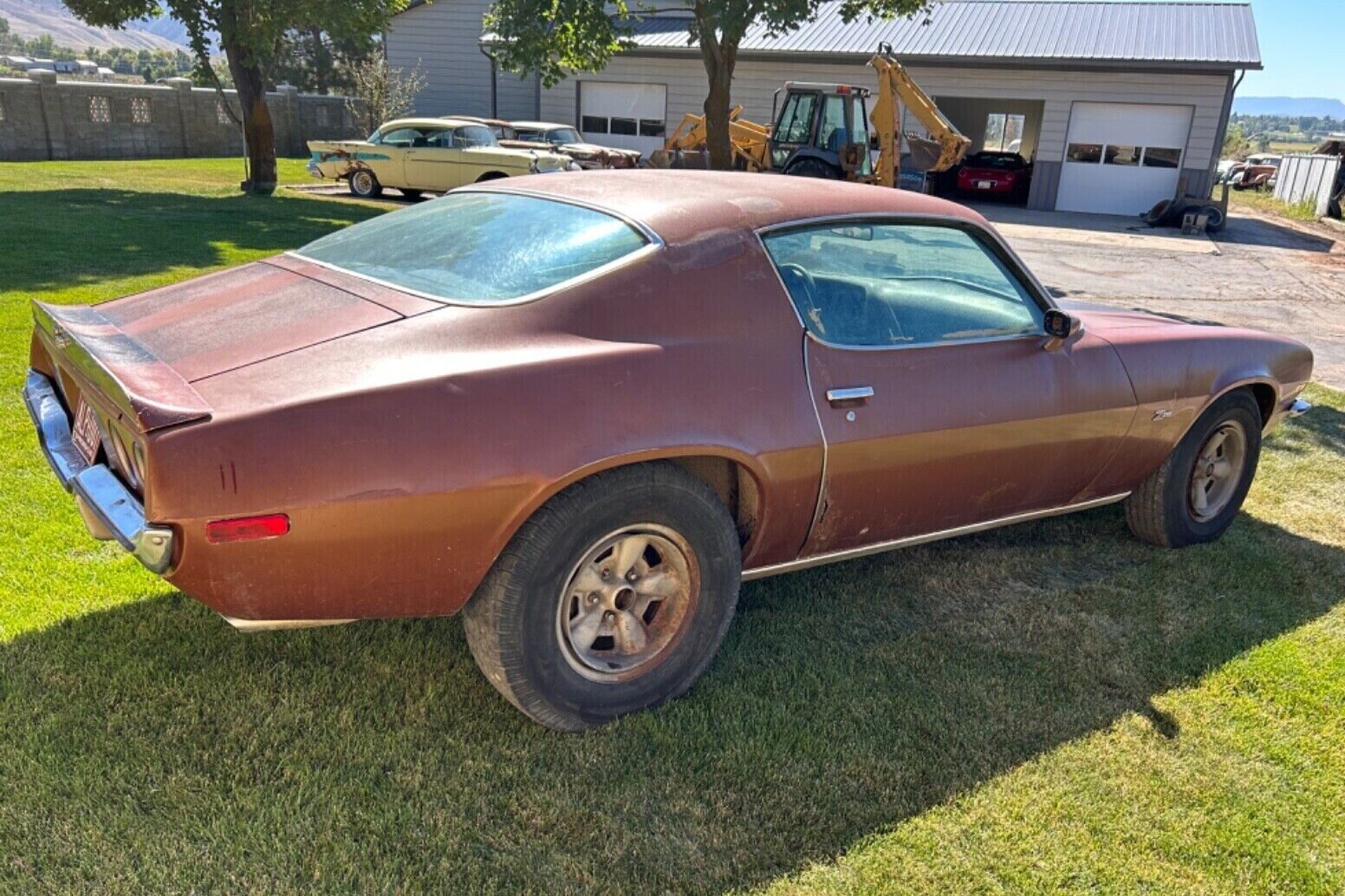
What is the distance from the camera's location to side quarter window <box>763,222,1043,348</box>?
3.10 metres

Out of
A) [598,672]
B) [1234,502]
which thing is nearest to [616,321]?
[598,672]

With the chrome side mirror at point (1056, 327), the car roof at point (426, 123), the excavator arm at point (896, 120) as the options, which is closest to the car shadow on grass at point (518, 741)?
the chrome side mirror at point (1056, 327)

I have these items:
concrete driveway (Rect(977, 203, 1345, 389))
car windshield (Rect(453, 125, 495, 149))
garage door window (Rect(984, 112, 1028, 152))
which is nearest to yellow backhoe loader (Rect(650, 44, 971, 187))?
concrete driveway (Rect(977, 203, 1345, 389))

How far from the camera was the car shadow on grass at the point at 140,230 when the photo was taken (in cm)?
867

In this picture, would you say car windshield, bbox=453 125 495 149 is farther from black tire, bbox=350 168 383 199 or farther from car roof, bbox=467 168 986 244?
car roof, bbox=467 168 986 244

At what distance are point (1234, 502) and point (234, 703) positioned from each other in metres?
4.09

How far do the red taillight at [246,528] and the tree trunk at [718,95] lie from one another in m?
11.6

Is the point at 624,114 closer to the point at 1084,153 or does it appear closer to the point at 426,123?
the point at 426,123

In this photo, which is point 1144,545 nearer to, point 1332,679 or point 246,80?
point 1332,679

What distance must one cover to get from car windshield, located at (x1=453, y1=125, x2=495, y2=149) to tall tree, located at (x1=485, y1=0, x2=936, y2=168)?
2.94 metres

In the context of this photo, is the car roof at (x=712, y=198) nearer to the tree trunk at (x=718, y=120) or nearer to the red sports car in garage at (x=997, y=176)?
the tree trunk at (x=718, y=120)

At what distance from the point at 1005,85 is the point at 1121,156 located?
123 inches

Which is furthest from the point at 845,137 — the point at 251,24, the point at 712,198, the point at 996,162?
the point at 712,198

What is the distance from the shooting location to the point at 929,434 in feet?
10.5
